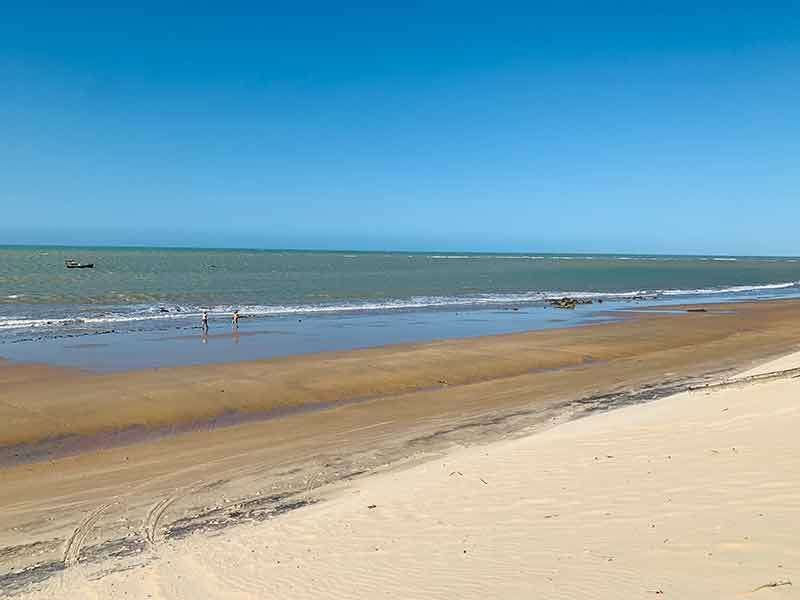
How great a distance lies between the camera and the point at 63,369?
61.5 ft

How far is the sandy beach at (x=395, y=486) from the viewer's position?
5781mm

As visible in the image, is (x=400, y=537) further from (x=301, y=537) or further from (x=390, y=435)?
(x=390, y=435)

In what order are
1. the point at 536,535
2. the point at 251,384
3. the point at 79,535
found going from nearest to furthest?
1. the point at 536,535
2. the point at 79,535
3. the point at 251,384

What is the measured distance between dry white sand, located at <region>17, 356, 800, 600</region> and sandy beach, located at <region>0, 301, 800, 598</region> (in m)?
0.03

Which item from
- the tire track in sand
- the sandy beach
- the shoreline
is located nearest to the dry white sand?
the sandy beach

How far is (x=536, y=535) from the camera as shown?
21.4ft

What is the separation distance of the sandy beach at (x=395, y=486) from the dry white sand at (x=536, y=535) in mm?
28

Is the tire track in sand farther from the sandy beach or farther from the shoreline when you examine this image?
the shoreline

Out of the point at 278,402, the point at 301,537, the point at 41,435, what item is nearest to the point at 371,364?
the point at 278,402

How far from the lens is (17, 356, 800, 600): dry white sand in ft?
17.6

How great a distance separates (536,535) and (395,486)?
2.51m

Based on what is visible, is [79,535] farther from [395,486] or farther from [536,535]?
[536,535]

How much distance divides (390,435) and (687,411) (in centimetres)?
547

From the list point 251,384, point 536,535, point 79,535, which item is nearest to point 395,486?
point 536,535
